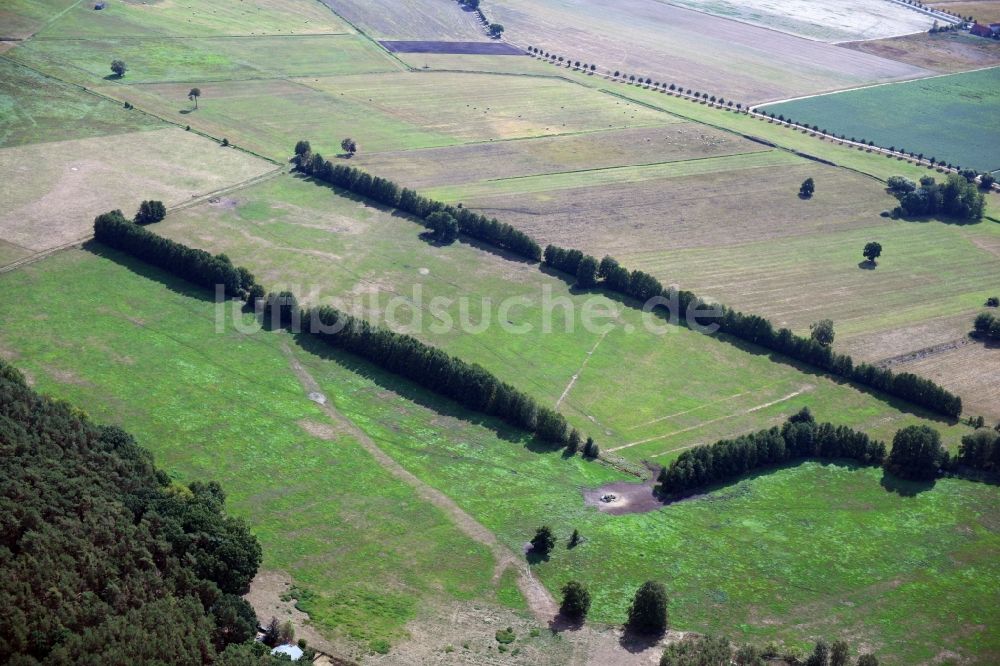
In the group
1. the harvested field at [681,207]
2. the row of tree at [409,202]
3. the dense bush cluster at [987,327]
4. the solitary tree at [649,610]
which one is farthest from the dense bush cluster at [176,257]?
the dense bush cluster at [987,327]

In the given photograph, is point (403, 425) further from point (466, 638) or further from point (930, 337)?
point (930, 337)

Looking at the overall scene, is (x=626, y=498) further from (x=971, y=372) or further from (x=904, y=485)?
(x=971, y=372)

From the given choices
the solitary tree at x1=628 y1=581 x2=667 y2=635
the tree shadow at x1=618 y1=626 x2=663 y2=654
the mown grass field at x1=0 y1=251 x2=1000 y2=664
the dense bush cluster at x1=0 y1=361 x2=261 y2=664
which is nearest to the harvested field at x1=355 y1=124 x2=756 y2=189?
the mown grass field at x1=0 y1=251 x2=1000 y2=664

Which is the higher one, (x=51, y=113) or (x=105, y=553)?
(x=51, y=113)

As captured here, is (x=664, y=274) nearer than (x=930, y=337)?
No

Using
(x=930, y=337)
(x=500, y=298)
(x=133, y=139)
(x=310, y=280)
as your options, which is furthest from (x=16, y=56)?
(x=930, y=337)

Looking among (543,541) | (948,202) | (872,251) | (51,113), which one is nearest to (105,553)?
(543,541)
